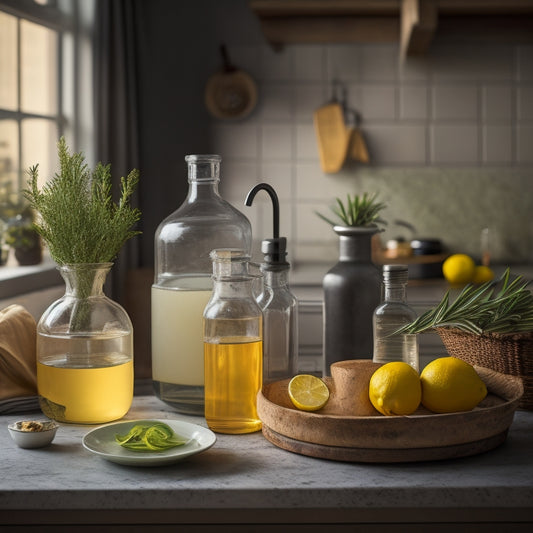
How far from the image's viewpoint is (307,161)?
3.35 meters

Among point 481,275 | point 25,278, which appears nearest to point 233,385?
point 25,278

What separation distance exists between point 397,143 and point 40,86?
4.94 ft

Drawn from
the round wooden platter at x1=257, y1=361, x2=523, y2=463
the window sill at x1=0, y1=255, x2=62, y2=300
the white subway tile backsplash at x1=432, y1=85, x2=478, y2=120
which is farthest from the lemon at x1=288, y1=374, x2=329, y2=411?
the white subway tile backsplash at x1=432, y1=85, x2=478, y2=120

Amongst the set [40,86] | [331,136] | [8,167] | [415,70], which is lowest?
[8,167]

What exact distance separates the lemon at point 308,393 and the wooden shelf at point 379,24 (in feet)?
7.10

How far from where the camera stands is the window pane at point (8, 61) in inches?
95.9

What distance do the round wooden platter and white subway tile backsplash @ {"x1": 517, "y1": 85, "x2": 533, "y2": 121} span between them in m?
2.65

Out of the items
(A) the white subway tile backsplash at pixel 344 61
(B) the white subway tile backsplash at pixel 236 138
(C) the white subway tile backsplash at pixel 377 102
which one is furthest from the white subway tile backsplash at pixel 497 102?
(B) the white subway tile backsplash at pixel 236 138

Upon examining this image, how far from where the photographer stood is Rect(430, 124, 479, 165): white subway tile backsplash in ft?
10.9

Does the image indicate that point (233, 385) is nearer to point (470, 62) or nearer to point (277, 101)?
point (277, 101)

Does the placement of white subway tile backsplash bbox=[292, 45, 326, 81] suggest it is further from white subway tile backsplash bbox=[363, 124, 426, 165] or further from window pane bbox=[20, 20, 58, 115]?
window pane bbox=[20, 20, 58, 115]

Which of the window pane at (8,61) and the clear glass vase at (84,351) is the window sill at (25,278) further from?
the clear glass vase at (84,351)

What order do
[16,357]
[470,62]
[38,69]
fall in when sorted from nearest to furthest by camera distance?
[16,357]
[38,69]
[470,62]

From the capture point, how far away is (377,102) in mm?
3311
